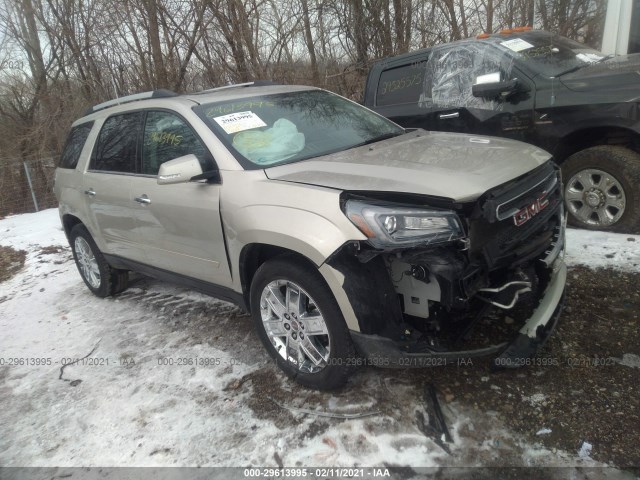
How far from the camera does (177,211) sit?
131 inches

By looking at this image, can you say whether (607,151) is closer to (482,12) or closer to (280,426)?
(280,426)

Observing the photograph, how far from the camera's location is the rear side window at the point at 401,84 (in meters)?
5.39

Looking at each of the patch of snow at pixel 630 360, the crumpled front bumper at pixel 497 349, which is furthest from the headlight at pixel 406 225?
the patch of snow at pixel 630 360

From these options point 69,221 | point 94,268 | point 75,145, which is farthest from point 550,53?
point 69,221

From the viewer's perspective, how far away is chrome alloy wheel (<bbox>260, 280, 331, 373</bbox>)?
2.72 metres

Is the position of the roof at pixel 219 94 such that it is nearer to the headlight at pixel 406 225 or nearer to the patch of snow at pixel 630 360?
the headlight at pixel 406 225

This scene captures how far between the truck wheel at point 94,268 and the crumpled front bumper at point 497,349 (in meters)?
3.32

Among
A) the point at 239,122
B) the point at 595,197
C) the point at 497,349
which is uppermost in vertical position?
the point at 239,122

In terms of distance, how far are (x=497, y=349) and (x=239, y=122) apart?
2155 millimetres

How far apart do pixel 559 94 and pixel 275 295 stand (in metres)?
3.29

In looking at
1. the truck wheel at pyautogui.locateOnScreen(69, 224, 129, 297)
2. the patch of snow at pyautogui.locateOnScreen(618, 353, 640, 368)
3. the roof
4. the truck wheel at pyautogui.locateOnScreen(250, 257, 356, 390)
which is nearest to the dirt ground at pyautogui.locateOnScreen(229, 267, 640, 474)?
the patch of snow at pyautogui.locateOnScreen(618, 353, 640, 368)

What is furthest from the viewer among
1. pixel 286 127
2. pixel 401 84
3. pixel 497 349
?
pixel 401 84

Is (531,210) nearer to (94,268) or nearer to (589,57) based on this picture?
(589,57)

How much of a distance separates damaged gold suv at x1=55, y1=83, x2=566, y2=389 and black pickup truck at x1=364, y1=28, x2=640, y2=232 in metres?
1.51
